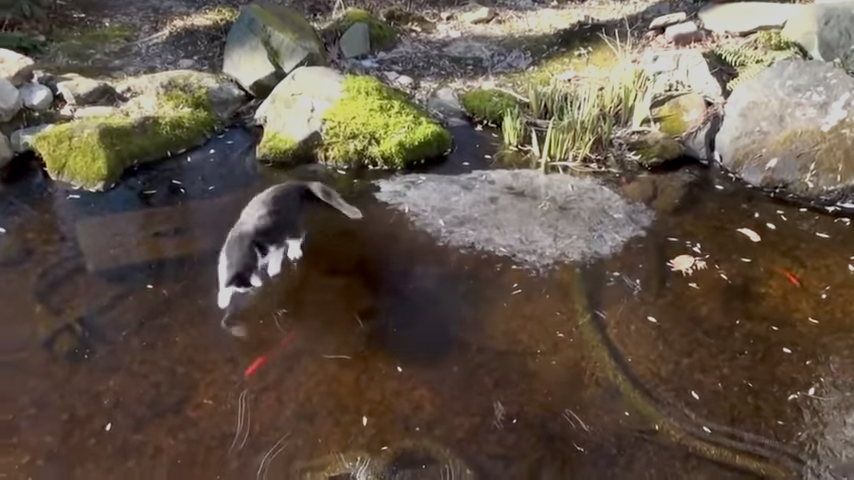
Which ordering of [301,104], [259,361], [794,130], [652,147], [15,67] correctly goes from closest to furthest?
[259,361], [794,130], [652,147], [301,104], [15,67]

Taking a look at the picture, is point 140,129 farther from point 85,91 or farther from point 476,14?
point 476,14

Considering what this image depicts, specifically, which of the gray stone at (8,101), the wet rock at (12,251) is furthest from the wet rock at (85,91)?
the wet rock at (12,251)

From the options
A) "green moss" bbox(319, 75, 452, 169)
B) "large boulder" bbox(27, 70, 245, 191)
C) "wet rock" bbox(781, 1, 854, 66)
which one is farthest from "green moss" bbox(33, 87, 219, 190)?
"wet rock" bbox(781, 1, 854, 66)

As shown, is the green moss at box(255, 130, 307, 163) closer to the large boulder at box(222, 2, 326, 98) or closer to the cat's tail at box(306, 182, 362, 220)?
the large boulder at box(222, 2, 326, 98)

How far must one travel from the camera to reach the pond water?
11.2ft

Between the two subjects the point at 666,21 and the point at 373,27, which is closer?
the point at 666,21

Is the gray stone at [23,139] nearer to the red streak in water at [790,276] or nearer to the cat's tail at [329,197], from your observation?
the cat's tail at [329,197]

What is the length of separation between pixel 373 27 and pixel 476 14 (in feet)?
4.05

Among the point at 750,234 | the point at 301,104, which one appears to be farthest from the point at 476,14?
the point at 750,234

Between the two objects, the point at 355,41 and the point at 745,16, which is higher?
the point at 745,16

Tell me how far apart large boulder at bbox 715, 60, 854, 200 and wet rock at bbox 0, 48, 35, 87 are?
16.9ft

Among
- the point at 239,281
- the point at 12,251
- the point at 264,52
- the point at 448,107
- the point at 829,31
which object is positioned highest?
the point at 829,31

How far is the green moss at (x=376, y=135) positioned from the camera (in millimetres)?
5703

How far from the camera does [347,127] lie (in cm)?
577
